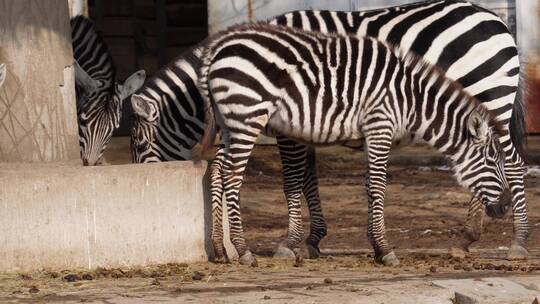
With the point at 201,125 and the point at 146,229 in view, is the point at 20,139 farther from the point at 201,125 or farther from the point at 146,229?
the point at 201,125

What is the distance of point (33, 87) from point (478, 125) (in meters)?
3.25

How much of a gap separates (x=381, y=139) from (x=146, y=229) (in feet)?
5.94

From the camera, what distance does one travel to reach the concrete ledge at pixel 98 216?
9.29 meters

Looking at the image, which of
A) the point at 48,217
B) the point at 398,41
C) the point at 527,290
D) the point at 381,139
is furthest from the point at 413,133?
the point at 48,217

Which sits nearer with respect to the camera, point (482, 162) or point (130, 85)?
point (482, 162)

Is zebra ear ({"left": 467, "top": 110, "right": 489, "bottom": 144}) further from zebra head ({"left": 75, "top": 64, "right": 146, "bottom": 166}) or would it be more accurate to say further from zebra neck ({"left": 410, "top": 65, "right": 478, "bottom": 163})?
zebra head ({"left": 75, "top": 64, "right": 146, "bottom": 166})

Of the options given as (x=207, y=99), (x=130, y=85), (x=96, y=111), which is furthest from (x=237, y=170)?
(x=130, y=85)

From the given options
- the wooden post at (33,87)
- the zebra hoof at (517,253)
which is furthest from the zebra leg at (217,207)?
the zebra hoof at (517,253)

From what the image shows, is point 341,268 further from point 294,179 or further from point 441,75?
point 441,75

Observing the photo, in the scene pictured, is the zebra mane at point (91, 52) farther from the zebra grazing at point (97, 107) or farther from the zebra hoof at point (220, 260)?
the zebra hoof at point (220, 260)

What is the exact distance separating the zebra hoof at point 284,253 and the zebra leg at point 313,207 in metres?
0.28

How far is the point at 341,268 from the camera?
9867mm

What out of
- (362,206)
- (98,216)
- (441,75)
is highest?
(441,75)

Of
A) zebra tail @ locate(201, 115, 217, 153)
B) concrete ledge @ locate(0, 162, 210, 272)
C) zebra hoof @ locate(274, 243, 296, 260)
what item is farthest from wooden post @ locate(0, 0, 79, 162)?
zebra hoof @ locate(274, 243, 296, 260)
